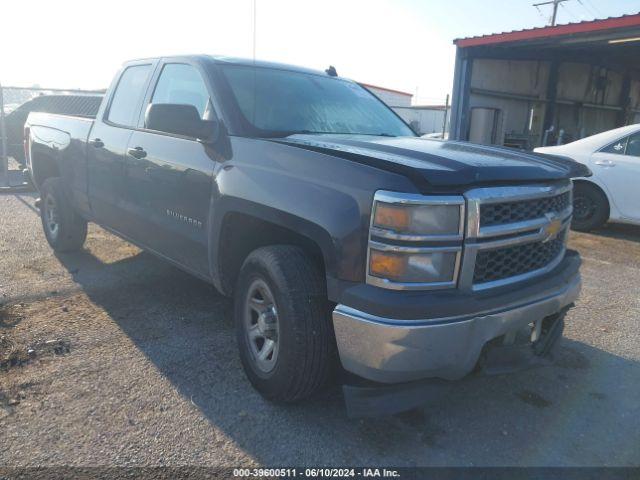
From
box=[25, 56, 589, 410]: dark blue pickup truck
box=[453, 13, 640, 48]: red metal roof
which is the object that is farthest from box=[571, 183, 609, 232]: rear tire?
box=[453, 13, 640, 48]: red metal roof

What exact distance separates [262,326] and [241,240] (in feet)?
2.01

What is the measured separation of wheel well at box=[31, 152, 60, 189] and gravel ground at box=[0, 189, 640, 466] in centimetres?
191

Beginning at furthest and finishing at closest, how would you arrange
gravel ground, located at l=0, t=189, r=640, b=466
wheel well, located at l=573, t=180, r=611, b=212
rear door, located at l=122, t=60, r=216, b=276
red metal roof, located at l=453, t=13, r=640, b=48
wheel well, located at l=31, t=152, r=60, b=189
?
1. red metal roof, located at l=453, t=13, r=640, b=48
2. wheel well, located at l=573, t=180, r=611, b=212
3. wheel well, located at l=31, t=152, r=60, b=189
4. rear door, located at l=122, t=60, r=216, b=276
5. gravel ground, located at l=0, t=189, r=640, b=466

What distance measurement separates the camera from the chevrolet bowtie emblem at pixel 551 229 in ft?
8.66

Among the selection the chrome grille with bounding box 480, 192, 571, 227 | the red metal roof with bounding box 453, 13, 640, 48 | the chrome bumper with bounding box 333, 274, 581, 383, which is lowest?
the chrome bumper with bounding box 333, 274, 581, 383

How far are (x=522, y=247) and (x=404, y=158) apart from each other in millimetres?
747

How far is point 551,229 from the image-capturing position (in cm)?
270

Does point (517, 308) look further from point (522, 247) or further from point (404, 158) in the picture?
point (404, 158)

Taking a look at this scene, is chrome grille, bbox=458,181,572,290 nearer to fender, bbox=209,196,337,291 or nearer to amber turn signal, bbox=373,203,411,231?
amber turn signal, bbox=373,203,411,231

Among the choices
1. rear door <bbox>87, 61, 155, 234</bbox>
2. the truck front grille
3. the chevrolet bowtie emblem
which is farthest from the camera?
rear door <bbox>87, 61, 155, 234</bbox>

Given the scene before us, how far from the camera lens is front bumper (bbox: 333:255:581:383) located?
7.06 feet

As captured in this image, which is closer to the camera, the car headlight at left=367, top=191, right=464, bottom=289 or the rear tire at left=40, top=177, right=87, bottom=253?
the car headlight at left=367, top=191, right=464, bottom=289

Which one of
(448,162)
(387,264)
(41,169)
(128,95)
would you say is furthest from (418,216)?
(41,169)

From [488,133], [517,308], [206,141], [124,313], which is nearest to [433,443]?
[517,308]
